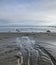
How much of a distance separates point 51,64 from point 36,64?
3.03 feet

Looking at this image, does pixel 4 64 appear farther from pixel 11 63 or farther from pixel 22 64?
pixel 22 64

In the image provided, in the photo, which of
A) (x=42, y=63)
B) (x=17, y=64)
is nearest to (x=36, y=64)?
(x=42, y=63)

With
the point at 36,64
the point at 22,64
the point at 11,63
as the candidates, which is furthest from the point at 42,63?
the point at 11,63

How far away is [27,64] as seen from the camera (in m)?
9.98

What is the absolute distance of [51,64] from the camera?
1016cm

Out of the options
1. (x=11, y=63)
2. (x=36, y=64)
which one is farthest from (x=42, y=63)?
(x=11, y=63)

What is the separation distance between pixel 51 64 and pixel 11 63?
2.45m

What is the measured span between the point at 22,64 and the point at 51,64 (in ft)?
5.74

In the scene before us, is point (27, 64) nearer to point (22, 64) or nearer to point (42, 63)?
point (22, 64)

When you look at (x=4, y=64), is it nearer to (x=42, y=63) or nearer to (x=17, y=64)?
(x=17, y=64)

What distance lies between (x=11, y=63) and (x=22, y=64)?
0.80 m

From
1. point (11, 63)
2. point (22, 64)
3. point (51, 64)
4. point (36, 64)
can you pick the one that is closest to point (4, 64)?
point (11, 63)

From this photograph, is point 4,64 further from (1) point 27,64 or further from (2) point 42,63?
(2) point 42,63

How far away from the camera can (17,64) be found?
10.1 m
